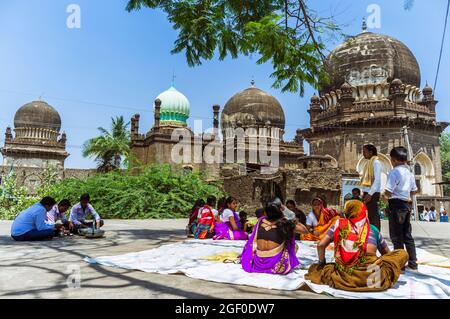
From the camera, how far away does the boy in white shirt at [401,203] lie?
475cm

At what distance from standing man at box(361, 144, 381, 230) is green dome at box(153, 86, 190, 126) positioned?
26279mm

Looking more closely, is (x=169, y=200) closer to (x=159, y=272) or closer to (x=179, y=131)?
(x=179, y=131)

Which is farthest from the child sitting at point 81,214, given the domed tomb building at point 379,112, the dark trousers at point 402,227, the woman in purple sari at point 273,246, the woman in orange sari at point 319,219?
the domed tomb building at point 379,112

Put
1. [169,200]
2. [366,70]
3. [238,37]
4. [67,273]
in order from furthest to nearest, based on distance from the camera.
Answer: [366,70], [169,200], [238,37], [67,273]

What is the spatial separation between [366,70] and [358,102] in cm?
264

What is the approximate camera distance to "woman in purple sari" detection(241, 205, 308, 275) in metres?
4.50

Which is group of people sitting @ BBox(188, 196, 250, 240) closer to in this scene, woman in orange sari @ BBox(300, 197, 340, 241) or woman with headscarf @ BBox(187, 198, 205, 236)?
woman with headscarf @ BBox(187, 198, 205, 236)

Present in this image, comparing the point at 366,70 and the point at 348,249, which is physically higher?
the point at 366,70

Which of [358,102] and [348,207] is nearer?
[348,207]

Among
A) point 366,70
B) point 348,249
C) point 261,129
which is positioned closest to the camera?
point 348,249

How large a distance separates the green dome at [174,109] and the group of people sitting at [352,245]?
26912 millimetres

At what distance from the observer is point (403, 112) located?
26.1m

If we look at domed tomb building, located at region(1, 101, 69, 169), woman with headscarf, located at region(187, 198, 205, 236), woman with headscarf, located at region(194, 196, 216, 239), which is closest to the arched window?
woman with headscarf, located at region(187, 198, 205, 236)

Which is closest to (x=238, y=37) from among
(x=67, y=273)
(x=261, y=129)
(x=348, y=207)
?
(x=348, y=207)
